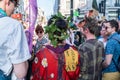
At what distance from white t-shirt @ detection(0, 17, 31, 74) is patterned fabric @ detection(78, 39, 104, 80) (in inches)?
71.2

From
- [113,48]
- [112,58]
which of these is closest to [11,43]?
[113,48]

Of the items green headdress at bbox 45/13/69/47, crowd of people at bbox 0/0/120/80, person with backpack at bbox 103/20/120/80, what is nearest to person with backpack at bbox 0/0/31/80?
crowd of people at bbox 0/0/120/80

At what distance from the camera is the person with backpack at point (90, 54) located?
177 inches

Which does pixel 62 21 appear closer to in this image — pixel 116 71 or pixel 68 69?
pixel 68 69

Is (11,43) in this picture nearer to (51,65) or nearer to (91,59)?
(51,65)

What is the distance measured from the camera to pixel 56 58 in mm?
3834

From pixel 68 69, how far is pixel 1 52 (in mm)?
1365

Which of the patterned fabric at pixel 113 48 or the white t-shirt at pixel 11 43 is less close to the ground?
the white t-shirt at pixel 11 43

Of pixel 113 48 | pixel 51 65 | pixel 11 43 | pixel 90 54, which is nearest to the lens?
pixel 11 43

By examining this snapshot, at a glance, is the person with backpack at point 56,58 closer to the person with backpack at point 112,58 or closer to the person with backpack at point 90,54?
the person with backpack at point 90,54

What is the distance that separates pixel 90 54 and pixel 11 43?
2161 millimetres

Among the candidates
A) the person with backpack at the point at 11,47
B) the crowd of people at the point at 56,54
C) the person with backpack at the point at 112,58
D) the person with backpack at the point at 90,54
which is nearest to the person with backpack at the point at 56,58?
the crowd of people at the point at 56,54

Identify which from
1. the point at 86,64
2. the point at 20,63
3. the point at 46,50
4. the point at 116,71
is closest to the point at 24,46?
the point at 20,63

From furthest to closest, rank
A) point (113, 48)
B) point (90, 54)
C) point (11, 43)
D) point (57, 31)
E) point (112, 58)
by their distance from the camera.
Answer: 1. point (112, 58)
2. point (113, 48)
3. point (90, 54)
4. point (57, 31)
5. point (11, 43)
